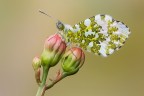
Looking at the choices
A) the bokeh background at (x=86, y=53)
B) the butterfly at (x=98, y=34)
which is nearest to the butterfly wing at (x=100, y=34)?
the butterfly at (x=98, y=34)

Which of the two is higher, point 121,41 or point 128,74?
point 128,74

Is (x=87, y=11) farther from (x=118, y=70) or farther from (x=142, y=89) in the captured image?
(x=142, y=89)

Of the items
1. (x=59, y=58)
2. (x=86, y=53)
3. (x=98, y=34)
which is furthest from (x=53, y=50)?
(x=86, y=53)

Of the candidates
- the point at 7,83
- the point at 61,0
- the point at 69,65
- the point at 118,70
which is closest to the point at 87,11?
the point at 61,0

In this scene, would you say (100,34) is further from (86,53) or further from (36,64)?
(86,53)

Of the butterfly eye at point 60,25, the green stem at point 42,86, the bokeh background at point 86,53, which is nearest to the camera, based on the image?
the green stem at point 42,86

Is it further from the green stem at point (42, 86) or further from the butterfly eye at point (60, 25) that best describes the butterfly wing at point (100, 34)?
the green stem at point (42, 86)
